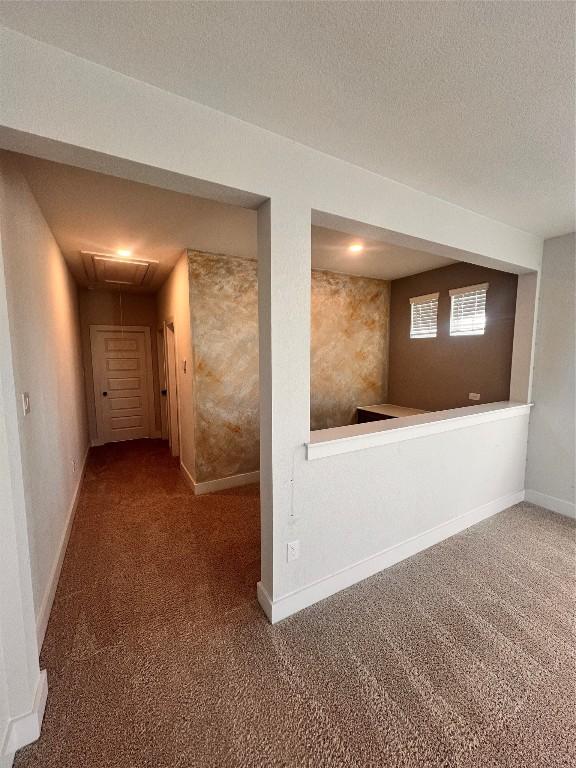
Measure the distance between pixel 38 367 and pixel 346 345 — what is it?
11.0 feet

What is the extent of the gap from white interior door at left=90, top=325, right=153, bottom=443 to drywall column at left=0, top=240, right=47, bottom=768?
177 inches

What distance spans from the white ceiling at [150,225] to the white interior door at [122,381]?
1.65m

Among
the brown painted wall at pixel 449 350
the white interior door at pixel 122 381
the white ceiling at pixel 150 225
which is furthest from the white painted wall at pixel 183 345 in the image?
the brown painted wall at pixel 449 350

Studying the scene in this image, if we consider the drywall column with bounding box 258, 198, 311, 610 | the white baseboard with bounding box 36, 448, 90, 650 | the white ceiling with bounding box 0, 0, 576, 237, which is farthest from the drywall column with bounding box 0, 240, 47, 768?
the drywall column with bounding box 258, 198, 311, 610

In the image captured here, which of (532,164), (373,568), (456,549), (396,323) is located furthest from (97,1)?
(396,323)

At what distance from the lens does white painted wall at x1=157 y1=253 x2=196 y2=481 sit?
3.35m

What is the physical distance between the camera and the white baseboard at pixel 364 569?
188cm

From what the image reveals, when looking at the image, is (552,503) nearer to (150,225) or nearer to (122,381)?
(150,225)

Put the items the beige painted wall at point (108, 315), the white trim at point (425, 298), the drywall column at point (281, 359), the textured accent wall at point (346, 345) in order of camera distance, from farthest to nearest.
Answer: the beige painted wall at point (108, 315) → the textured accent wall at point (346, 345) → the white trim at point (425, 298) → the drywall column at point (281, 359)

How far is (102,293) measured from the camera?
519 cm


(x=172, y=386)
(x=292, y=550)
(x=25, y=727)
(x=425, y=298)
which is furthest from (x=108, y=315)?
(x=25, y=727)

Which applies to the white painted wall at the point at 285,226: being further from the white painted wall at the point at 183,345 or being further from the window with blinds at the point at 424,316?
the white painted wall at the point at 183,345

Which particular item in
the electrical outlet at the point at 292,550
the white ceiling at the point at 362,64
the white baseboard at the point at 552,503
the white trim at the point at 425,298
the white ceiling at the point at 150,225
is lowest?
the white baseboard at the point at 552,503

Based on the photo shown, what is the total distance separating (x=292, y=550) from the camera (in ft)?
6.11
